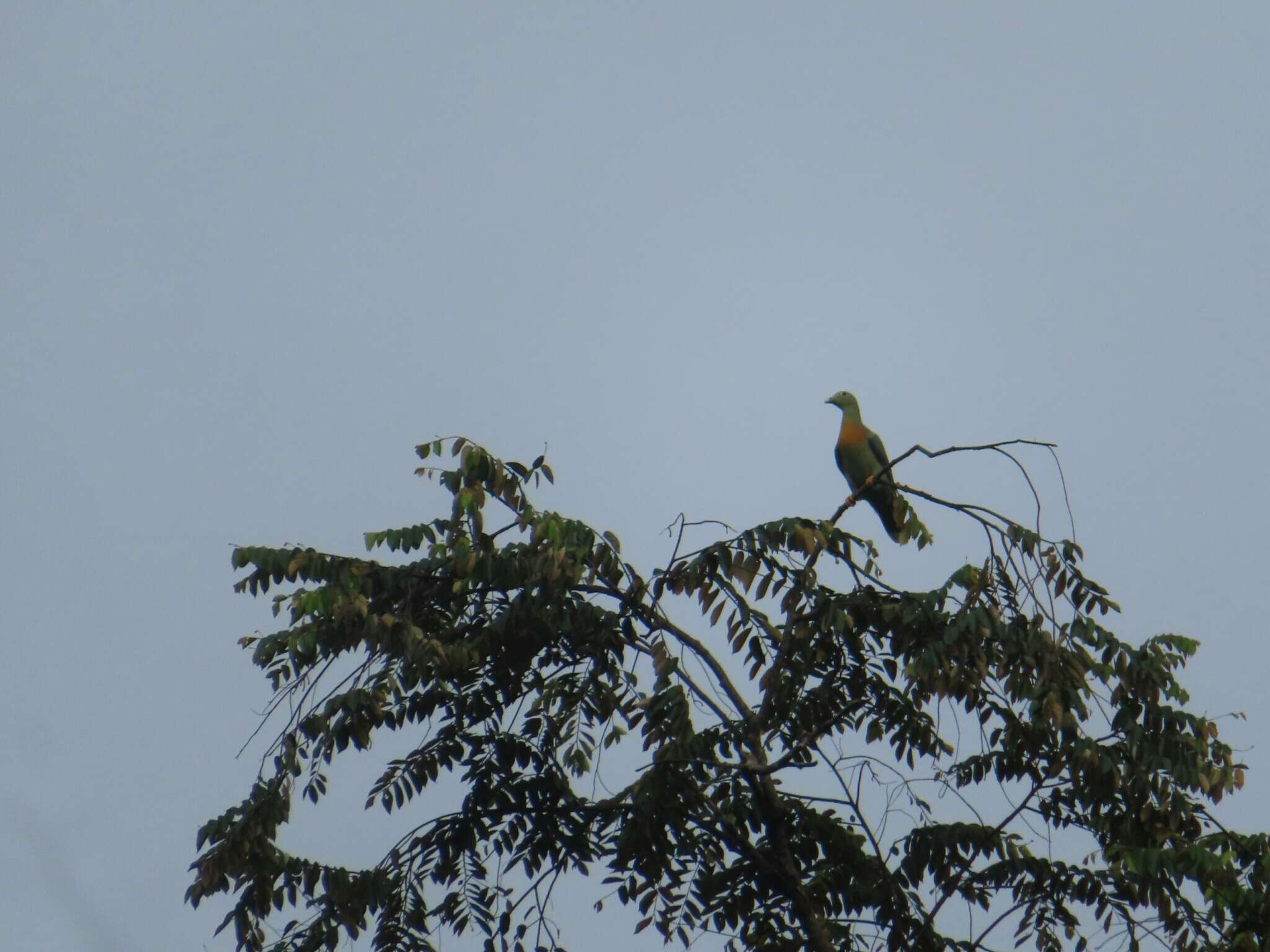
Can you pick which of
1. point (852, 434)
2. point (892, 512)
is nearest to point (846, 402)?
point (852, 434)

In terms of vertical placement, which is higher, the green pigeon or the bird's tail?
the green pigeon

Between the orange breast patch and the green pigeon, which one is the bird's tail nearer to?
the green pigeon

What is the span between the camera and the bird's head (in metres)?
9.03

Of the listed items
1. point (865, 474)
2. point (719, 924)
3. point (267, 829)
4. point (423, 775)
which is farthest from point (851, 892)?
point (865, 474)

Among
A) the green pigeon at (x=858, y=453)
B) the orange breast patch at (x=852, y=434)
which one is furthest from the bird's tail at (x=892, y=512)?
the orange breast patch at (x=852, y=434)

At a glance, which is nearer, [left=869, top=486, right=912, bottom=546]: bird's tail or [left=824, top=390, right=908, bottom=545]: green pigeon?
[left=869, top=486, right=912, bottom=546]: bird's tail

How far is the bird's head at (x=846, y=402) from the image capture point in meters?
9.03

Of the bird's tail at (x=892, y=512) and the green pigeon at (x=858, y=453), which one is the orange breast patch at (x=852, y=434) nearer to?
the green pigeon at (x=858, y=453)

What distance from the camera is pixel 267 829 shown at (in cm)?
506

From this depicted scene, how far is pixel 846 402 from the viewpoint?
359 inches

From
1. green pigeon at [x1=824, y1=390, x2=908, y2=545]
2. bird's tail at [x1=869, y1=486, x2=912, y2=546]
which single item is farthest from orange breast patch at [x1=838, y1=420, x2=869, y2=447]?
bird's tail at [x1=869, y1=486, x2=912, y2=546]

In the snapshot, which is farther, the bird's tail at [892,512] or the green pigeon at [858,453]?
the green pigeon at [858,453]

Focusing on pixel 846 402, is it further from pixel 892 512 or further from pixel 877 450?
pixel 892 512

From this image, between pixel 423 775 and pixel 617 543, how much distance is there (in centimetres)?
120
